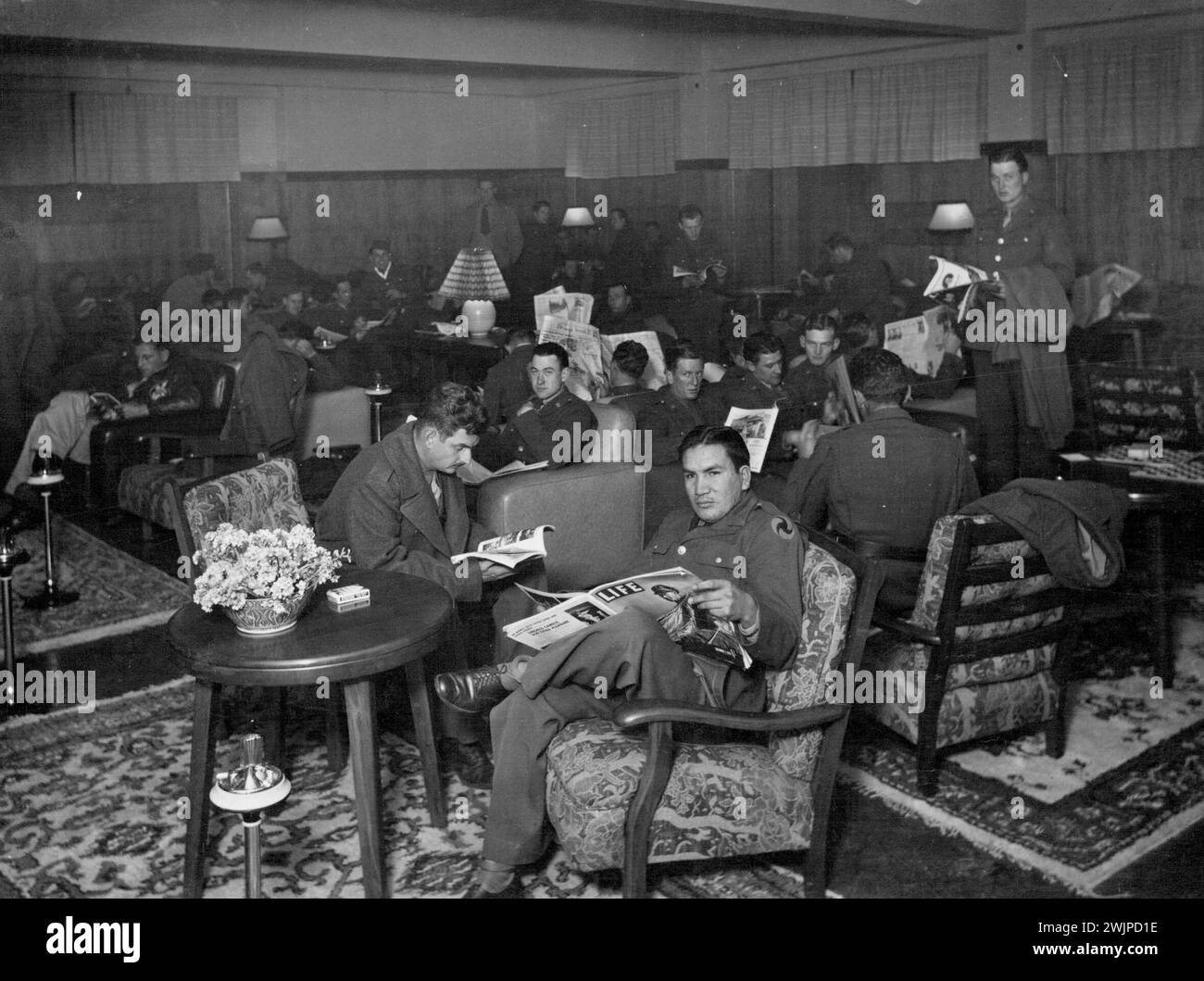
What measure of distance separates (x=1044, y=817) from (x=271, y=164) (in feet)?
34.9

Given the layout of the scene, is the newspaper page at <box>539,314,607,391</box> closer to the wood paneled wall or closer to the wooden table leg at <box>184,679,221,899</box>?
the wooden table leg at <box>184,679,221,899</box>

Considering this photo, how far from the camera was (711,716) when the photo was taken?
3004mm

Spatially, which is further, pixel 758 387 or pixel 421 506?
pixel 758 387

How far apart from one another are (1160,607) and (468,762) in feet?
9.59

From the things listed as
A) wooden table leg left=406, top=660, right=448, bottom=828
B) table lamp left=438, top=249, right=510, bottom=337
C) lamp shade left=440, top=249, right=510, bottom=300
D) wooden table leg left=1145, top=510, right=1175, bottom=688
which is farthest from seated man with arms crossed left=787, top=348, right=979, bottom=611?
lamp shade left=440, top=249, right=510, bottom=300

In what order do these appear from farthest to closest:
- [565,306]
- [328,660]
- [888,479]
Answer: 1. [565,306]
2. [888,479]
3. [328,660]

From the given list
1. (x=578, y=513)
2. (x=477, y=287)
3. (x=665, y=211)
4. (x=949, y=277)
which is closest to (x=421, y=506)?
(x=578, y=513)

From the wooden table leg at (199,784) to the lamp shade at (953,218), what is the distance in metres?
9.72

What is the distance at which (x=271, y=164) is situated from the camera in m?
12.4

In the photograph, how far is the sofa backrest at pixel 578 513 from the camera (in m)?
4.67

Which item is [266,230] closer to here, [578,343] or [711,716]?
[578,343]

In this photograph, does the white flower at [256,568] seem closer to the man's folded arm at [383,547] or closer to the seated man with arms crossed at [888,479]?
the man's folded arm at [383,547]

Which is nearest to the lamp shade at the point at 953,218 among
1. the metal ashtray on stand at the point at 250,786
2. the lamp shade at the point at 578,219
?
the lamp shade at the point at 578,219
